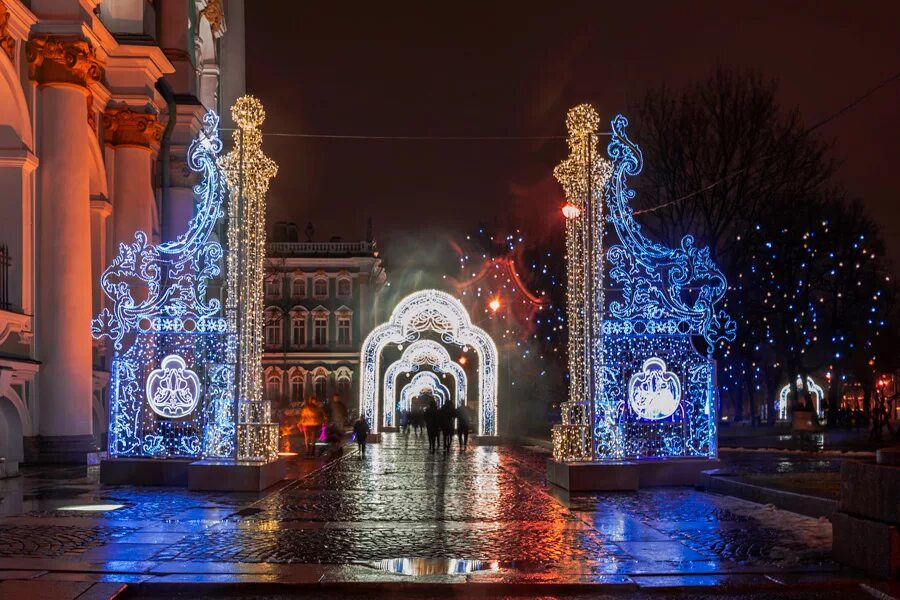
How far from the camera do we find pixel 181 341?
1981cm

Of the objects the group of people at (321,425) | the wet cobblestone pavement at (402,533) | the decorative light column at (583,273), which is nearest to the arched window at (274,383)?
the group of people at (321,425)

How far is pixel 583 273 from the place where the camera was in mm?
19391

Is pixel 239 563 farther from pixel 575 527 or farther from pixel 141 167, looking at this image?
pixel 141 167

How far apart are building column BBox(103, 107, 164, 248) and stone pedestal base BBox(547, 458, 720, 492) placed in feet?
54.4

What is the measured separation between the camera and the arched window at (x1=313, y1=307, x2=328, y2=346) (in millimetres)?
105000

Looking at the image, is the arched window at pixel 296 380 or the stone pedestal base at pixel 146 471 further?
the arched window at pixel 296 380

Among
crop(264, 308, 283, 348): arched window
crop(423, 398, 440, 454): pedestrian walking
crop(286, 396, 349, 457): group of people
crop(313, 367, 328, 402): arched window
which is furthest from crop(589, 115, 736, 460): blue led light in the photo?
crop(264, 308, 283, 348): arched window

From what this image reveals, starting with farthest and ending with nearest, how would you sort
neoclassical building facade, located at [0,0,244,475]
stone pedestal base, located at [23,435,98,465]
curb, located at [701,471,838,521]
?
stone pedestal base, located at [23,435,98,465], neoclassical building facade, located at [0,0,244,475], curb, located at [701,471,838,521]

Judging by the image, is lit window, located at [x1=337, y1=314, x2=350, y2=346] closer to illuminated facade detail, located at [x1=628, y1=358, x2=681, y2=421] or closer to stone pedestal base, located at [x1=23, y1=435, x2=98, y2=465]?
stone pedestal base, located at [x1=23, y1=435, x2=98, y2=465]

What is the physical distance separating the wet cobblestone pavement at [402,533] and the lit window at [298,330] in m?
84.7

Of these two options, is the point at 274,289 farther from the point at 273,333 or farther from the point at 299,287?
the point at 273,333

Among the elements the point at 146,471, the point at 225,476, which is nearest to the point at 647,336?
the point at 225,476

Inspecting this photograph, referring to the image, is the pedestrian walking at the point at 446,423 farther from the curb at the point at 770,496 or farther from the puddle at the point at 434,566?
the puddle at the point at 434,566

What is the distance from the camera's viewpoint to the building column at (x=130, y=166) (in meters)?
31.3
